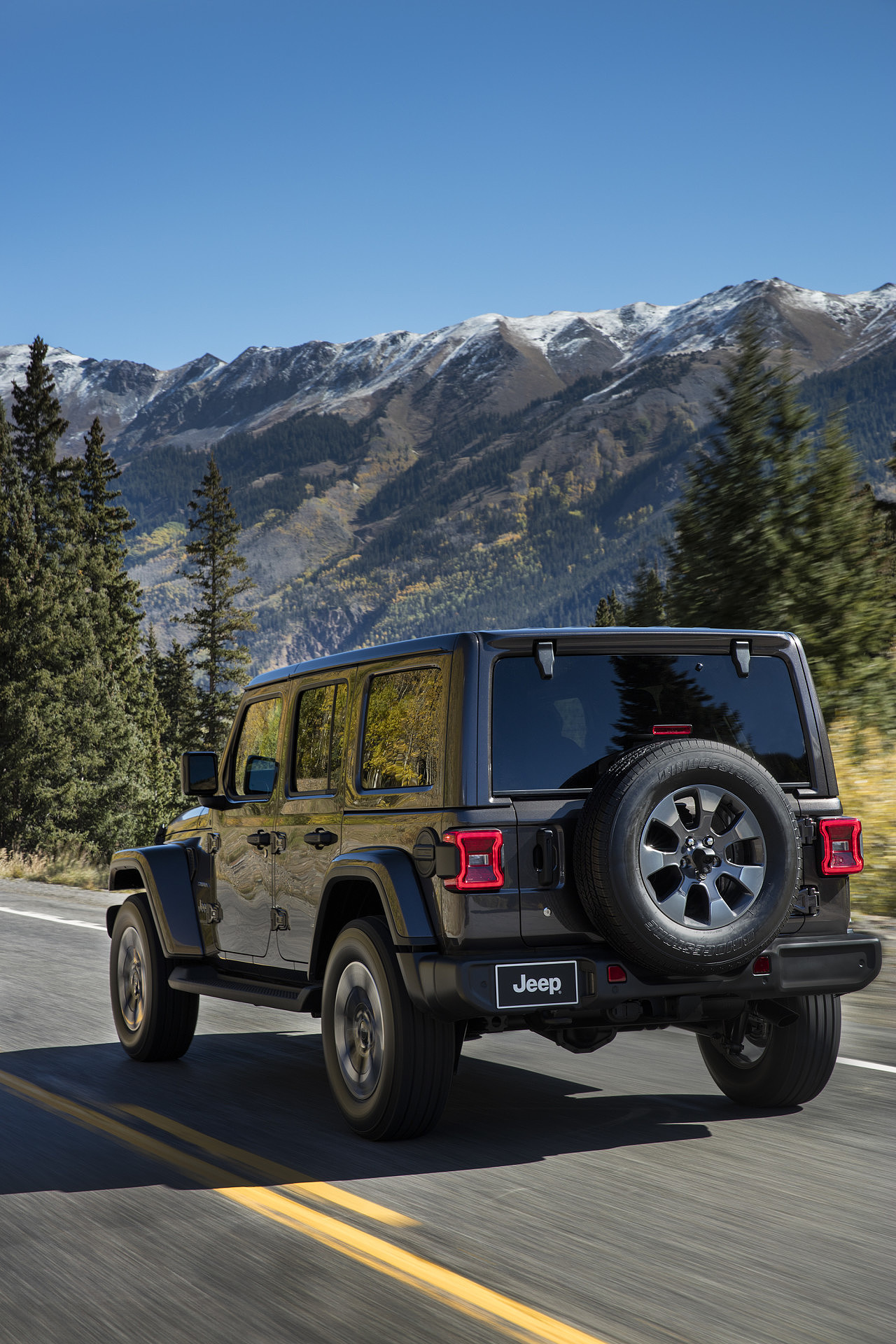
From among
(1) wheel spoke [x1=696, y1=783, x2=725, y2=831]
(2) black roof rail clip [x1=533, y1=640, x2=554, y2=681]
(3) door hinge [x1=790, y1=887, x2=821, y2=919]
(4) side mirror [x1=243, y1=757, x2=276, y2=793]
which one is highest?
(2) black roof rail clip [x1=533, y1=640, x2=554, y2=681]

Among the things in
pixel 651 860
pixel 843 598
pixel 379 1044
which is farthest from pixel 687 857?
pixel 843 598

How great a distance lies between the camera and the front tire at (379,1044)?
5180 millimetres

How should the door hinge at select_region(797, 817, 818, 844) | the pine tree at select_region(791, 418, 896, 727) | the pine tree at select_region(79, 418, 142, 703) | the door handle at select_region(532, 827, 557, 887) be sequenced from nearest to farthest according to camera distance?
the door handle at select_region(532, 827, 557, 887), the door hinge at select_region(797, 817, 818, 844), the pine tree at select_region(791, 418, 896, 727), the pine tree at select_region(79, 418, 142, 703)

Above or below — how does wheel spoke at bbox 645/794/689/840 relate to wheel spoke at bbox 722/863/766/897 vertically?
above

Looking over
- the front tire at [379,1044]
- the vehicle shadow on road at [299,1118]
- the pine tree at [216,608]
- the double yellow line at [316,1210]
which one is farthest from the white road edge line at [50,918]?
the pine tree at [216,608]

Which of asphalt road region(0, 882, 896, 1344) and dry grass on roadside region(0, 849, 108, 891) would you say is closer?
asphalt road region(0, 882, 896, 1344)

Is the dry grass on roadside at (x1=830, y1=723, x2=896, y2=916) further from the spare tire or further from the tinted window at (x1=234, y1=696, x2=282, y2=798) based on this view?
the spare tire

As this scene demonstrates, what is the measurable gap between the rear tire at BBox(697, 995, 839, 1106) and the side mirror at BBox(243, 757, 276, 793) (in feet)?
8.15

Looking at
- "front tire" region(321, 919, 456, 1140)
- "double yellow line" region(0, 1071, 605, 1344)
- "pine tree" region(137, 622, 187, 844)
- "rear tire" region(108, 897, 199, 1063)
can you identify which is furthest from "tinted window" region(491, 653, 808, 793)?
"pine tree" region(137, 622, 187, 844)

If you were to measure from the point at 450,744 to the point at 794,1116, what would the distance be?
2243 millimetres

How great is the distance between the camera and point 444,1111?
5.98 meters

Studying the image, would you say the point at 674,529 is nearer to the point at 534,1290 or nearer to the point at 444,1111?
the point at 444,1111

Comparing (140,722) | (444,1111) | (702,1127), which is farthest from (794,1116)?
(140,722)

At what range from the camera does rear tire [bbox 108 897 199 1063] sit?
23.8 ft
